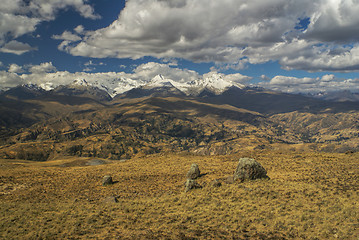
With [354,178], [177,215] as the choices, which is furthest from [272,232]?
[354,178]

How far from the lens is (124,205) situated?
28.8 m

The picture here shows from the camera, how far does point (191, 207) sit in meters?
26.8

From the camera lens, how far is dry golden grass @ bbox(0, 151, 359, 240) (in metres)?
20.9

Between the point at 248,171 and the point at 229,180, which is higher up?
the point at 248,171

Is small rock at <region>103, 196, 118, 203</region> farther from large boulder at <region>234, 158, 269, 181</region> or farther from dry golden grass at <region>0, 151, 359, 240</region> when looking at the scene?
large boulder at <region>234, 158, 269, 181</region>

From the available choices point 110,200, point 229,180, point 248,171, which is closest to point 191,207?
point 229,180

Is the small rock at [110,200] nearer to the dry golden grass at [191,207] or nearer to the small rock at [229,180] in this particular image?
the dry golden grass at [191,207]


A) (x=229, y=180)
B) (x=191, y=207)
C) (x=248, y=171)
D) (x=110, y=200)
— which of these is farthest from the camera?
(x=229, y=180)

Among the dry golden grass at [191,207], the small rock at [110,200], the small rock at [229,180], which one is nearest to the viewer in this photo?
the dry golden grass at [191,207]

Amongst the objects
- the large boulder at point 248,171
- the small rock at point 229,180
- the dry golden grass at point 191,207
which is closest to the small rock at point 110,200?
the dry golden grass at point 191,207

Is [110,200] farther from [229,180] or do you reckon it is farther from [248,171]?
[248,171]

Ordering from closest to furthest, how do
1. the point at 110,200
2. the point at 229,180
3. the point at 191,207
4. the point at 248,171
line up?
the point at 191,207
the point at 110,200
the point at 248,171
the point at 229,180

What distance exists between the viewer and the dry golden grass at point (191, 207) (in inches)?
823

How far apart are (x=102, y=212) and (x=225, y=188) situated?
17350 mm
